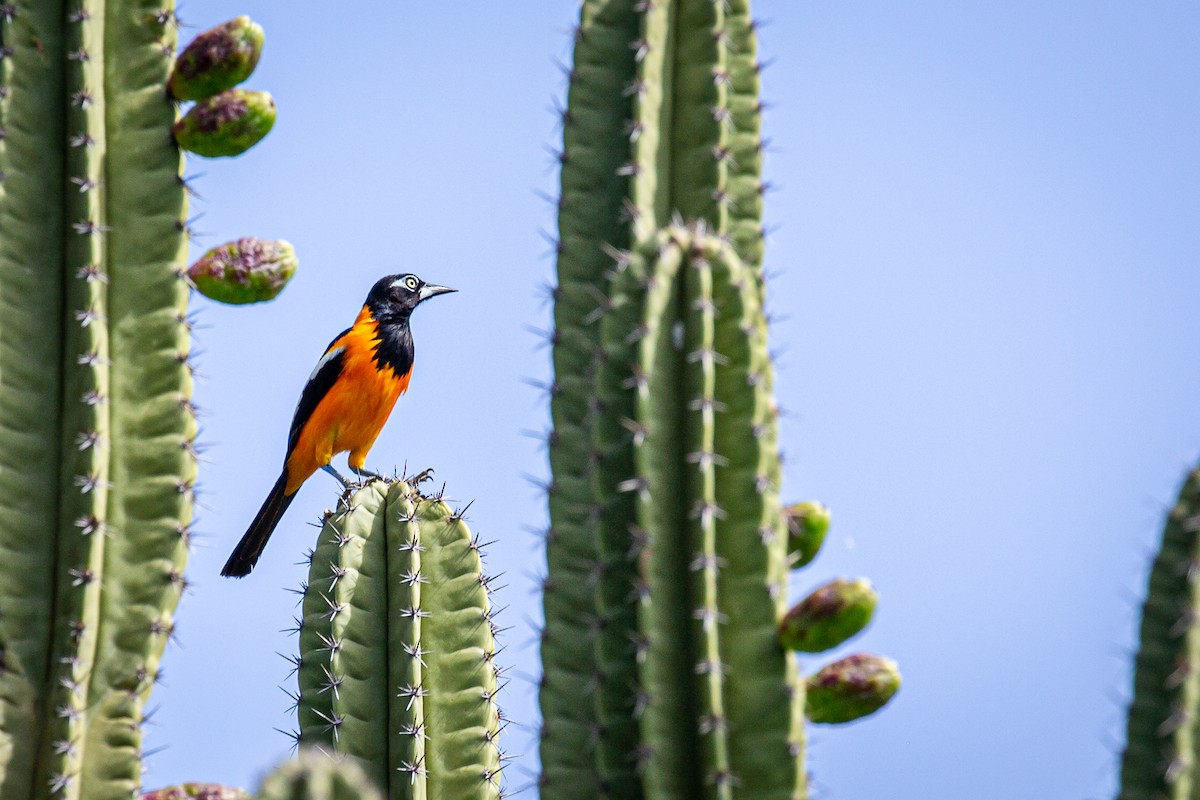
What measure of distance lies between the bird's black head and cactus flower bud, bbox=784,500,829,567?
515cm

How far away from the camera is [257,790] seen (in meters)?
1.90

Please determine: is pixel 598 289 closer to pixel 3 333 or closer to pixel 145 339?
pixel 145 339

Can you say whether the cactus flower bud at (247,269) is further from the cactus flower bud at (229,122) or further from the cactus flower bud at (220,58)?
the cactus flower bud at (220,58)

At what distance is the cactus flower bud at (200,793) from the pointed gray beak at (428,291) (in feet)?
17.1

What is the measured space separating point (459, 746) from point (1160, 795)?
5.92 feet

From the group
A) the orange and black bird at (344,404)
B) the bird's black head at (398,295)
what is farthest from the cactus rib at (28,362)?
the bird's black head at (398,295)

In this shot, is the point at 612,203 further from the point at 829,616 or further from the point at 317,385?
the point at 317,385

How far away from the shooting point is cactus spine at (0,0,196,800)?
305 centimetres

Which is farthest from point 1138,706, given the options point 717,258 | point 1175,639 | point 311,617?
point 311,617

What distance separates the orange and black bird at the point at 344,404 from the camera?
7.27m

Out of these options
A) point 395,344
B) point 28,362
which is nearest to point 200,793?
point 28,362

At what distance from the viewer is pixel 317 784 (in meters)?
1.79

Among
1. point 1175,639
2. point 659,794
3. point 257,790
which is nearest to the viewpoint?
point 257,790

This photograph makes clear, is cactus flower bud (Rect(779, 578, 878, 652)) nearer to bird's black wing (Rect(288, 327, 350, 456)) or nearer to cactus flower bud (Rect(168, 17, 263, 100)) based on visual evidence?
cactus flower bud (Rect(168, 17, 263, 100))
